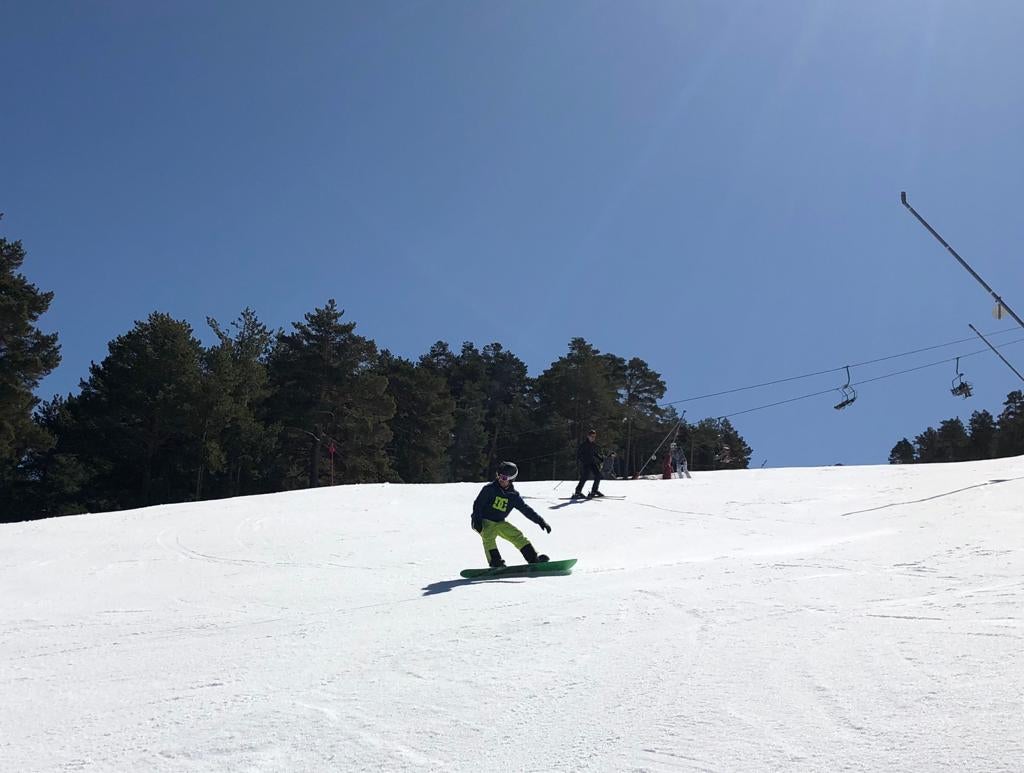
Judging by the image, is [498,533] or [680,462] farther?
[680,462]

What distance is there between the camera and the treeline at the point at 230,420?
45.0 meters

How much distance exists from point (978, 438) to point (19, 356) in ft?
281

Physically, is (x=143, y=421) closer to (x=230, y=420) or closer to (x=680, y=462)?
(x=230, y=420)

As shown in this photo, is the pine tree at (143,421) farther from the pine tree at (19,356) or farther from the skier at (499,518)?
the skier at (499,518)

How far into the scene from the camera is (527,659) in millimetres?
5746

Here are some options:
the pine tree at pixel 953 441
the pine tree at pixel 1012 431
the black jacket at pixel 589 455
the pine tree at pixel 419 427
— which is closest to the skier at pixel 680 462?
the black jacket at pixel 589 455

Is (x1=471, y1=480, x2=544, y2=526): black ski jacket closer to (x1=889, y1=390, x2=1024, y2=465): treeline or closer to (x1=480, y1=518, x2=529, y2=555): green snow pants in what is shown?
(x1=480, y1=518, x2=529, y2=555): green snow pants

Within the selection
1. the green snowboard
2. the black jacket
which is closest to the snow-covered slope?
the green snowboard

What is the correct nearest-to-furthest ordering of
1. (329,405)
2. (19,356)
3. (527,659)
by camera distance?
1. (527,659)
2. (19,356)
3. (329,405)

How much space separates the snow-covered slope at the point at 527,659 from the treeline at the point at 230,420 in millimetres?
29306

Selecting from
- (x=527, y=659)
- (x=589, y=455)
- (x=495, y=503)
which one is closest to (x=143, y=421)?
(x=589, y=455)

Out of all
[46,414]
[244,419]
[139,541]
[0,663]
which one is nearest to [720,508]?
[139,541]

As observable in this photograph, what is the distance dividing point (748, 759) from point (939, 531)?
438 inches

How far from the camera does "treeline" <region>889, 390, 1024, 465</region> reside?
252 ft
